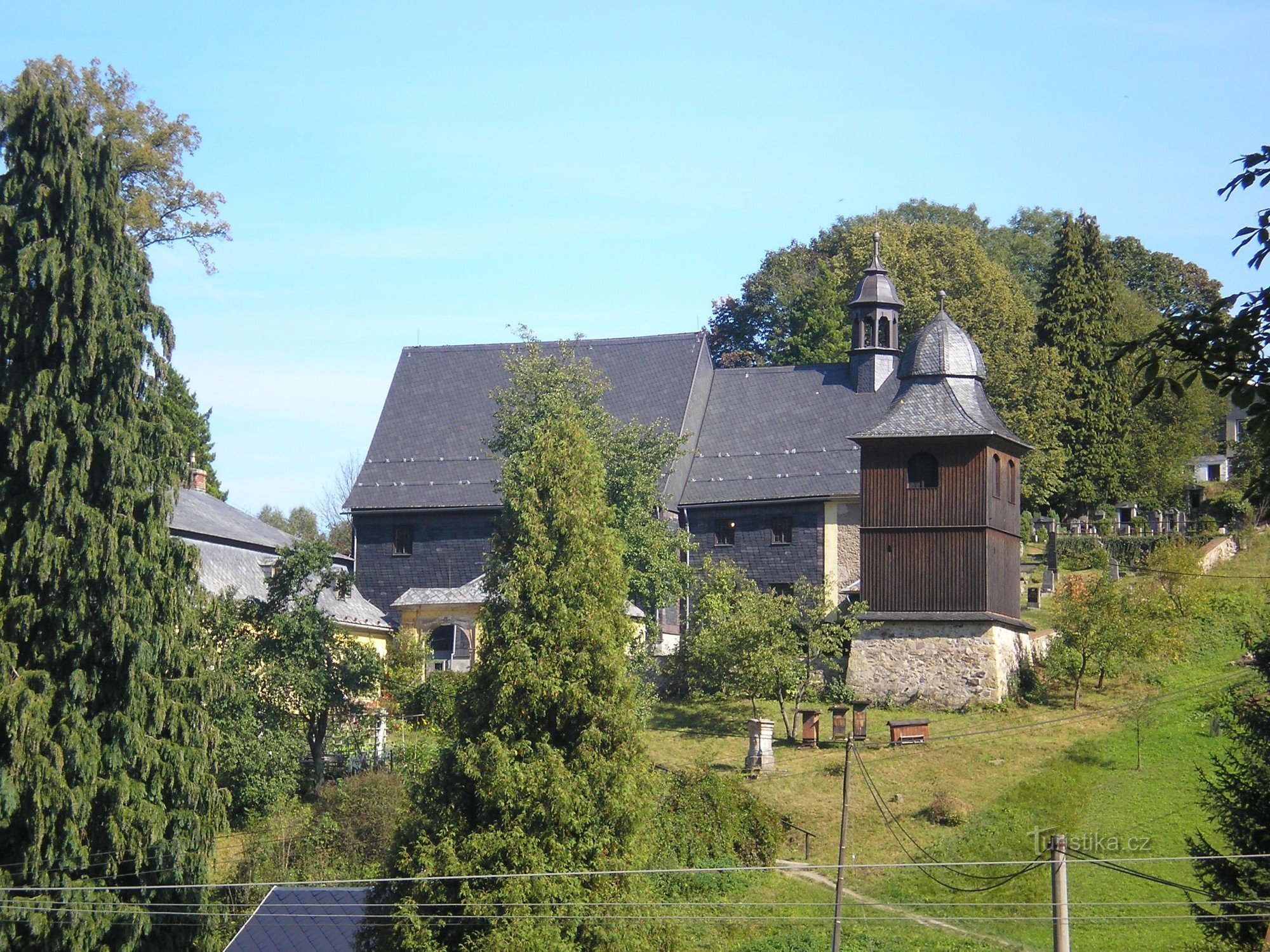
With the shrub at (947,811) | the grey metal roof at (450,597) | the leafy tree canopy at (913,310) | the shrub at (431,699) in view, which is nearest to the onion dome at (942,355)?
the grey metal roof at (450,597)

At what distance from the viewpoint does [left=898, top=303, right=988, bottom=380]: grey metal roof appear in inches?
1464

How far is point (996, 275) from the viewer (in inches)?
2250

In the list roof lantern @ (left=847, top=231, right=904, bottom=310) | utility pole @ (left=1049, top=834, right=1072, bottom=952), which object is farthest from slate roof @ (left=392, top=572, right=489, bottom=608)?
utility pole @ (left=1049, top=834, right=1072, bottom=952)

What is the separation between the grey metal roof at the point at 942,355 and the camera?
→ 37.2m

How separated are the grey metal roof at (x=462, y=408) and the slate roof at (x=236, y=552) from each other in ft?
12.7

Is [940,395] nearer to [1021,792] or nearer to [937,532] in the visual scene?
[937,532]

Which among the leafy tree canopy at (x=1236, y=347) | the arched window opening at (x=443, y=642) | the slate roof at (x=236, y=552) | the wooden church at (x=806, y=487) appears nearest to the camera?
the leafy tree canopy at (x=1236, y=347)

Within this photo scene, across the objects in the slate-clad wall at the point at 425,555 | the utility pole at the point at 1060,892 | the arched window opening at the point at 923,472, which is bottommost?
the utility pole at the point at 1060,892

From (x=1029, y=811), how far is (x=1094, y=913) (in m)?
4.36

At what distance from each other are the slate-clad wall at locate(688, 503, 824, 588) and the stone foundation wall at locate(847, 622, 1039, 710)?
623 cm

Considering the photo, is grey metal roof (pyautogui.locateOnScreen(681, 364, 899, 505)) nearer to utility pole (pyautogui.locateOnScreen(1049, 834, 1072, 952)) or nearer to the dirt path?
the dirt path

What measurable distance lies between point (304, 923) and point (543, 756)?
4.14m

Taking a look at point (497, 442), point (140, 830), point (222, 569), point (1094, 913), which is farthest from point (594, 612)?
point (222, 569)

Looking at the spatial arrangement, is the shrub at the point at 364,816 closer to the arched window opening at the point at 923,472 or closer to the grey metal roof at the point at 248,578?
the grey metal roof at the point at 248,578
